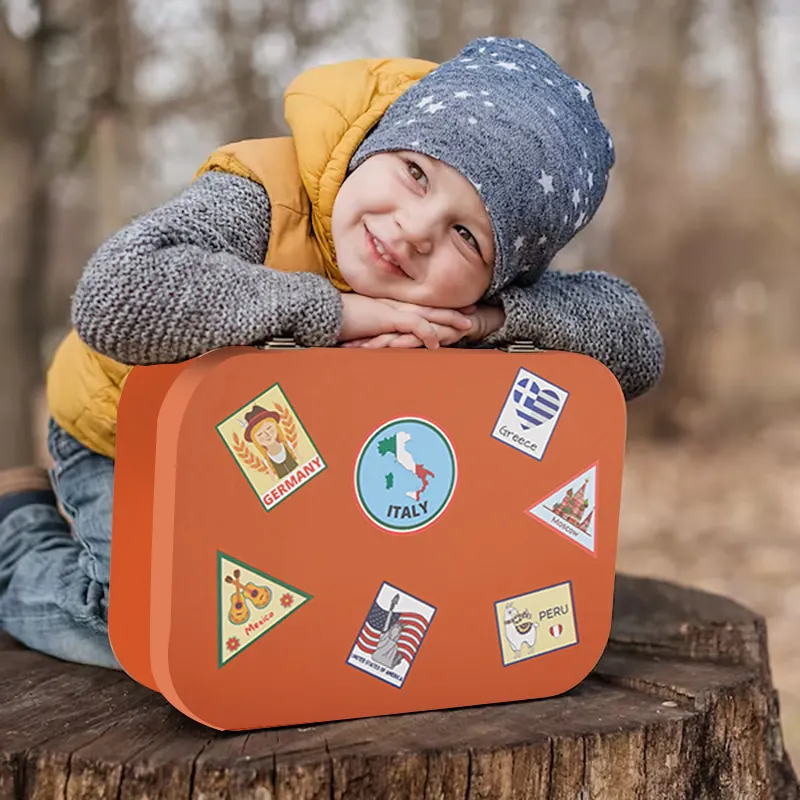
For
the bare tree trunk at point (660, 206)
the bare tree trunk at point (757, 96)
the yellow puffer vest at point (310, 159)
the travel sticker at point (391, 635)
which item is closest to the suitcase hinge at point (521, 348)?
the yellow puffer vest at point (310, 159)

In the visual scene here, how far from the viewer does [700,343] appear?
291 inches

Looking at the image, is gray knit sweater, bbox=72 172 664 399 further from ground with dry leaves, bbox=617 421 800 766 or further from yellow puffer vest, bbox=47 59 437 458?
ground with dry leaves, bbox=617 421 800 766

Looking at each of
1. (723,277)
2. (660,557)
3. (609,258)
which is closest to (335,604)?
(660,557)

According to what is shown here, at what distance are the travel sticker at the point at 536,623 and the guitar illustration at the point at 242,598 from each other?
1.09ft

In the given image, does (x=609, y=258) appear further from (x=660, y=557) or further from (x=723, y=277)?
(x=660, y=557)

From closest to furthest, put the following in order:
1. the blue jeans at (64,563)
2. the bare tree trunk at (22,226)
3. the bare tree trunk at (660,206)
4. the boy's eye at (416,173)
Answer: the boy's eye at (416,173)
the blue jeans at (64,563)
the bare tree trunk at (22,226)
the bare tree trunk at (660,206)

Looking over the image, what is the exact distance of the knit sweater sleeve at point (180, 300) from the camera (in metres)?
1.33

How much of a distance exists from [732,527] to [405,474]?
4.56m

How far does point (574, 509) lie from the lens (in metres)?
1.52

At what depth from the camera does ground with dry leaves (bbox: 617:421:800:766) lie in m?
4.34

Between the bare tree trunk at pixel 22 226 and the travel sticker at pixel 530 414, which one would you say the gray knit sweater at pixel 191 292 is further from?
the bare tree trunk at pixel 22 226

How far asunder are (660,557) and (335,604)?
397 cm

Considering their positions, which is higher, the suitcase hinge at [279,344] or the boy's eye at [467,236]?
the boy's eye at [467,236]

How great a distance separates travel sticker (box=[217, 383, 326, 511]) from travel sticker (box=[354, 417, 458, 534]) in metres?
0.07
